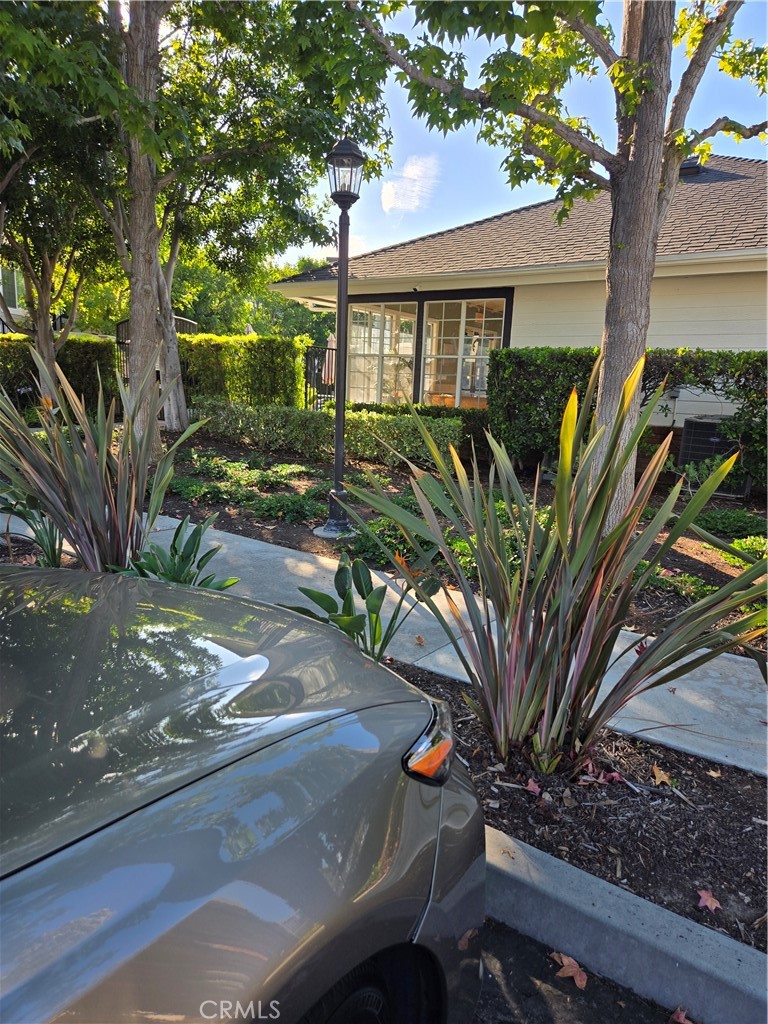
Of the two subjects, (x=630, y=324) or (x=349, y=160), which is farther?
(x=349, y=160)

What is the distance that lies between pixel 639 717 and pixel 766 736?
1.90 feet

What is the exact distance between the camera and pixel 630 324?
5215mm

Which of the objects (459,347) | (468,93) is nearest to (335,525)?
(468,93)

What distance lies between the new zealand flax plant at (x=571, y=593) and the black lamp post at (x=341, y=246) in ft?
10.9

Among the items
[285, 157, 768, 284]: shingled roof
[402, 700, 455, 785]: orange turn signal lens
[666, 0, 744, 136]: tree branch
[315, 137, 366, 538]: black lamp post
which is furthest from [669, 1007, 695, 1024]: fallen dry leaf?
[285, 157, 768, 284]: shingled roof

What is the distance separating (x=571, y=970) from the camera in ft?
6.43

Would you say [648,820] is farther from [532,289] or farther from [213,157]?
[532,289]

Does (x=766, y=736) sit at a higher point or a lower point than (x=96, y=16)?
lower

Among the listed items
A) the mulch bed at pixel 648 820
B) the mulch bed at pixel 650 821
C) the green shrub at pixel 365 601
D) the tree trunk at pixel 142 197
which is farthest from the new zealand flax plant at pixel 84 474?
the tree trunk at pixel 142 197

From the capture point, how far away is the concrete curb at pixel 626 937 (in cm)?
182

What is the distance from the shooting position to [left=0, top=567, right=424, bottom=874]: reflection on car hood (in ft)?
3.81

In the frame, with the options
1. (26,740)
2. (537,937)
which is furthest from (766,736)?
(26,740)

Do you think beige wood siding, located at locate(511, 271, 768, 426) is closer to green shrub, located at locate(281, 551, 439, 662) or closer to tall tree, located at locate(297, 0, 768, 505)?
tall tree, located at locate(297, 0, 768, 505)

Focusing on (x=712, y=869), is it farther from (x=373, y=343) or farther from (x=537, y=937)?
(x=373, y=343)
